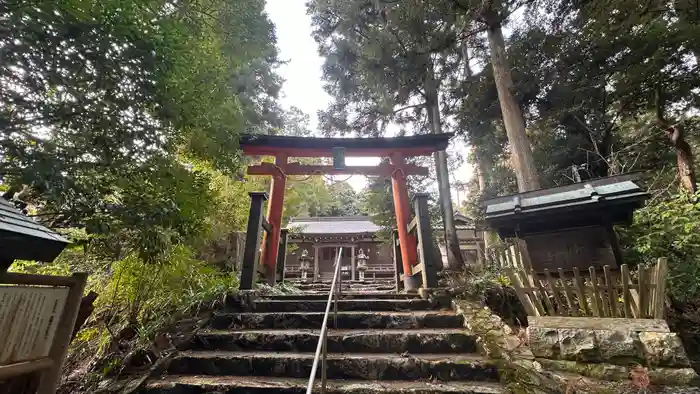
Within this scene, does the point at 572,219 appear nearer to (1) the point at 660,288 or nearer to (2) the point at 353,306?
(1) the point at 660,288

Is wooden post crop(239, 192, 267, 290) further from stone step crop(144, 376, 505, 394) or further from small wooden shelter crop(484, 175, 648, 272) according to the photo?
small wooden shelter crop(484, 175, 648, 272)

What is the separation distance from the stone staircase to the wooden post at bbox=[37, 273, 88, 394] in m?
0.67

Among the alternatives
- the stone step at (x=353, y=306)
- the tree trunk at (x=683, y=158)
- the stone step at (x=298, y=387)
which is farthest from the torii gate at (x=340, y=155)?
the tree trunk at (x=683, y=158)

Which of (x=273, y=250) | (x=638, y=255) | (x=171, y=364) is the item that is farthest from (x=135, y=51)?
(x=638, y=255)

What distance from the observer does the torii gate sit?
5973 mm

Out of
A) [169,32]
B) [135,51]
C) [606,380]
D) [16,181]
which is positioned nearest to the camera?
[16,181]

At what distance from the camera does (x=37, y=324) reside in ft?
7.25

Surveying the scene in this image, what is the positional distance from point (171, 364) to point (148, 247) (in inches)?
48.7

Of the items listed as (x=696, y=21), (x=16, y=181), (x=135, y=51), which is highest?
(x=696, y=21)

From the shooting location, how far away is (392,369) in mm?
2902

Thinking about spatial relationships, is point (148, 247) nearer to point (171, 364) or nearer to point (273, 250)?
point (171, 364)

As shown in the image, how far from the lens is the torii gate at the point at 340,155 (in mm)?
5973

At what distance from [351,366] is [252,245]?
257 cm

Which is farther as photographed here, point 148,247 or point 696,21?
point 696,21
